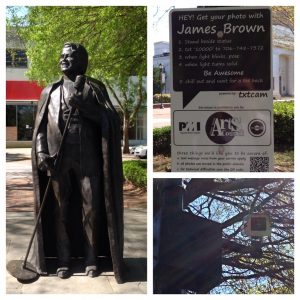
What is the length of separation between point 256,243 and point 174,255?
0.85 m

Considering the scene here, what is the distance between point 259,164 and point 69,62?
211 centimetres

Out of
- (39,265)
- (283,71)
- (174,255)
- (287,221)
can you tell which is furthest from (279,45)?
(39,265)

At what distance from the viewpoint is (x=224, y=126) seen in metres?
4.69

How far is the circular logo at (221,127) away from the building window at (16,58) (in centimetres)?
196

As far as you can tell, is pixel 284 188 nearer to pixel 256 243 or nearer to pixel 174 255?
pixel 256 243

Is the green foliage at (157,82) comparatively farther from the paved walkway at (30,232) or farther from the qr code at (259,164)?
the qr code at (259,164)

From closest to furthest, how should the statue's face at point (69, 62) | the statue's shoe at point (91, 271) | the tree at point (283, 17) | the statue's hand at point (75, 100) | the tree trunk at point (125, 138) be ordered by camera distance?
the statue's hand at point (75, 100) → the statue's face at point (69, 62) → the statue's shoe at point (91, 271) → the tree at point (283, 17) → the tree trunk at point (125, 138)

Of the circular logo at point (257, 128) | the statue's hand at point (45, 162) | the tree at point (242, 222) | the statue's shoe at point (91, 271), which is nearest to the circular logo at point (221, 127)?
the circular logo at point (257, 128)

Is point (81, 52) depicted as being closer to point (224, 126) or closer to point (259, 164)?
point (224, 126)

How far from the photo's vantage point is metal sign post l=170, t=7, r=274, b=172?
464cm

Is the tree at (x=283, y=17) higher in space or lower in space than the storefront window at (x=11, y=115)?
higher

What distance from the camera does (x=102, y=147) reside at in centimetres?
438

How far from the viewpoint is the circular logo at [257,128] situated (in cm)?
468

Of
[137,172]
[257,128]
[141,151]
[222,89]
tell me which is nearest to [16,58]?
[141,151]
